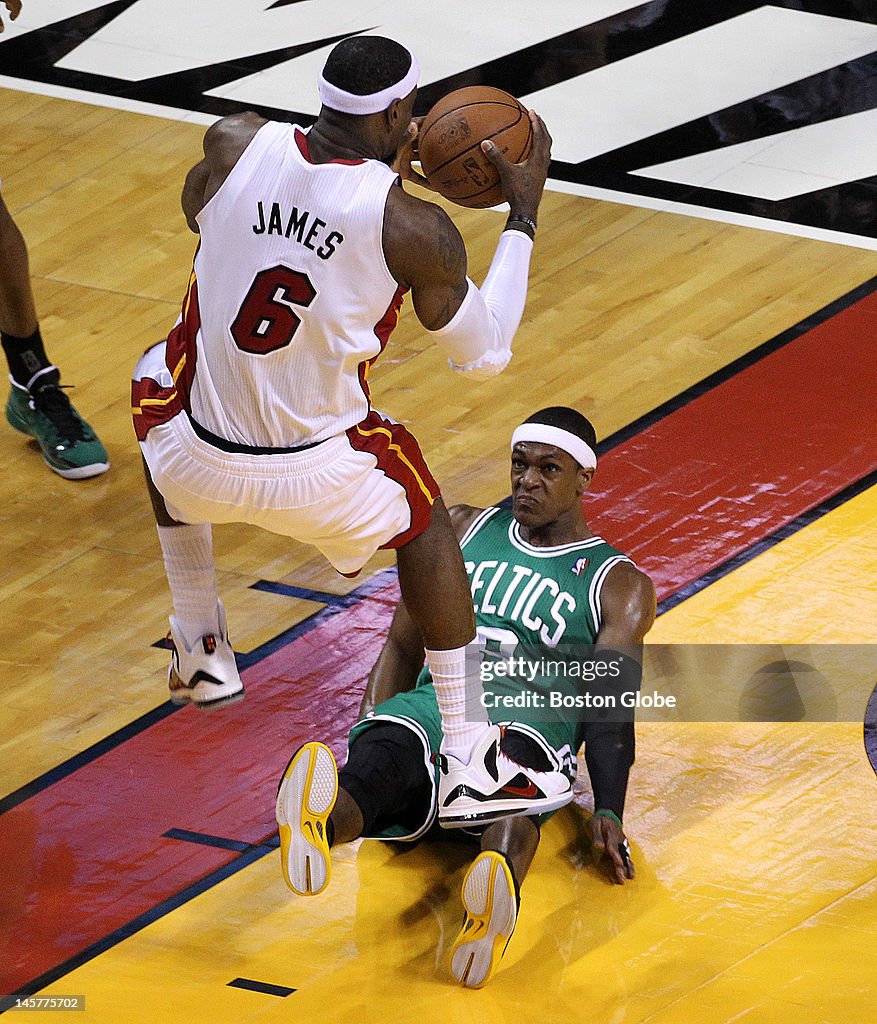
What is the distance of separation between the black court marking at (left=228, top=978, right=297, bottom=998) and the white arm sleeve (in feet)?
4.37

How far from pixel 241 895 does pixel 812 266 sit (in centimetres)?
366

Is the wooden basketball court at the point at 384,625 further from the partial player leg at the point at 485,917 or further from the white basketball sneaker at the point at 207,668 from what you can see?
the white basketball sneaker at the point at 207,668

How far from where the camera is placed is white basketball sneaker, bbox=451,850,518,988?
4.24 meters

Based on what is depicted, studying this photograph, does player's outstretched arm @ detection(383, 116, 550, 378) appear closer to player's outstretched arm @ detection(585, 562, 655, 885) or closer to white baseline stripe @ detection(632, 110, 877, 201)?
player's outstretched arm @ detection(585, 562, 655, 885)

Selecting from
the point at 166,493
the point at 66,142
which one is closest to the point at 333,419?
the point at 166,493

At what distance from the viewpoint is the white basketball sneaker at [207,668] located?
184 inches

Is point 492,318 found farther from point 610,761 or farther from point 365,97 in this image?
point 610,761

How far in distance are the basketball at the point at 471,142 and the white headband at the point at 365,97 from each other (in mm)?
636

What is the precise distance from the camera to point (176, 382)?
171 inches

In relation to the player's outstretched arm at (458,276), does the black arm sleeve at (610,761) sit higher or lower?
lower

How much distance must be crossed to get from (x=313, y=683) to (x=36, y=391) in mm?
1597

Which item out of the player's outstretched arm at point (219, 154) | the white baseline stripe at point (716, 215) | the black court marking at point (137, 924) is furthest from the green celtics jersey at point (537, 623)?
the white baseline stripe at point (716, 215)

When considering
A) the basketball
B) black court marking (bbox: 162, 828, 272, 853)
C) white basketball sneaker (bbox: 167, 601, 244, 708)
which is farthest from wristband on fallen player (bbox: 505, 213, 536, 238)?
black court marking (bbox: 162, 828, 272, 853)

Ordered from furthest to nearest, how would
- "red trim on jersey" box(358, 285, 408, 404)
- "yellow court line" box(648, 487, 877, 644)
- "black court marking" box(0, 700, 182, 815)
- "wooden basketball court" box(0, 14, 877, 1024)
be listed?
"yellow court line" box(648, 487, 877, 644) → "black court marking" box(0, 700, 182, 815) → "wooden basketball court" box(0, 14, 877, 1024) → "red trim on jersey" box(358, 285, 408, 404)
